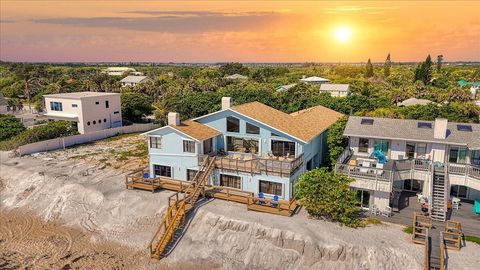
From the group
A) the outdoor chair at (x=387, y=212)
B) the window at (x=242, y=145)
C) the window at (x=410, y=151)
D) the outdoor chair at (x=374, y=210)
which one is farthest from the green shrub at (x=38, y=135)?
the window at (x=410, y=151)

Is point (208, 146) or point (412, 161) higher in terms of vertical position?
point (208, 146)

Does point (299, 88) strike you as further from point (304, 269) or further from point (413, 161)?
point (304, 269)

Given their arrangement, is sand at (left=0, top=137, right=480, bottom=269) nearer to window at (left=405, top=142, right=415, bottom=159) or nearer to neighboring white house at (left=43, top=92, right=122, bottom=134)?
window at (left=405, top=142, right=415, bottom=159)

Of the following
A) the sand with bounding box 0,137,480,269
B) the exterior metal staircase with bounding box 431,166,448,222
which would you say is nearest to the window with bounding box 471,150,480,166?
the exterior metal staircase with bounding box 431,166,448,222

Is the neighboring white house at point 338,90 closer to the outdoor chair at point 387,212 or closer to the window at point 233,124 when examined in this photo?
the window at point 233,124

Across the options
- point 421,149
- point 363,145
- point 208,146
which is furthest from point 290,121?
point 421,149

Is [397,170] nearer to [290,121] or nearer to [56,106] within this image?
[290,121]
